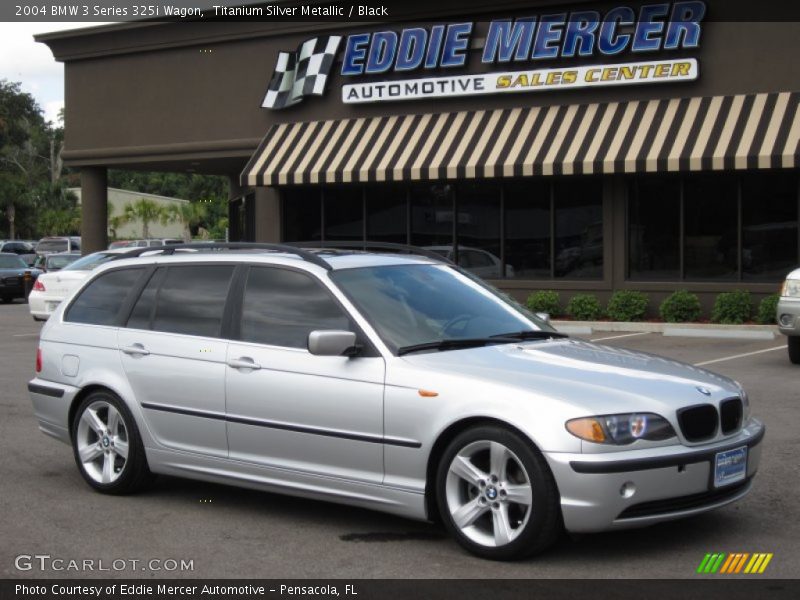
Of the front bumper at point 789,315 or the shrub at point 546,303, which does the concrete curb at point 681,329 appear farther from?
the front bumper at point 789,315

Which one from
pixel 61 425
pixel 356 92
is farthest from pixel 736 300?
pixel 61 425

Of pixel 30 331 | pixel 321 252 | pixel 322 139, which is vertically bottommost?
pixel 30 331

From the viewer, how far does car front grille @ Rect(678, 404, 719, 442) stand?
5.79 metres

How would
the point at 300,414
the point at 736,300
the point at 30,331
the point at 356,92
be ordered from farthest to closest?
the point at 356,92
the point at 30,331
the point at 736,300
the point at 300,414

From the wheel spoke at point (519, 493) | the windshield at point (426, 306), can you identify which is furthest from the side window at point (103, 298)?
the wheel spoke at point (519, 493)

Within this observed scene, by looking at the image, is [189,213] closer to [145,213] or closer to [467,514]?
[145,213]

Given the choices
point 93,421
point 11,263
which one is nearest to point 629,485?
point 93,421

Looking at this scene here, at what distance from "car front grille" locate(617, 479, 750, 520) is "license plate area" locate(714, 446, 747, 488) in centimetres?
5

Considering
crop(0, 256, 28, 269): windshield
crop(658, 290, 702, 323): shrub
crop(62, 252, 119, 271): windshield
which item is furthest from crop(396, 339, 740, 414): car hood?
crop(0, 256, 28, 269): windshield

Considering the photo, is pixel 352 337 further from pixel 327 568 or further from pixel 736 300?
pixel 736 300

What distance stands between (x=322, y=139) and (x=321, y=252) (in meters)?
18.3

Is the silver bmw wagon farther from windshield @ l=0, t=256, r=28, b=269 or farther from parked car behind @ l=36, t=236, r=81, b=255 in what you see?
parked car behind @ l=36, t=236, r=81, b=255

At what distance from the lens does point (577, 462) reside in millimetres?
5547

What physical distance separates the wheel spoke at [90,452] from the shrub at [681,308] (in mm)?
15263
